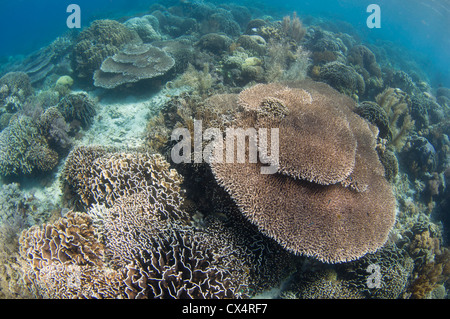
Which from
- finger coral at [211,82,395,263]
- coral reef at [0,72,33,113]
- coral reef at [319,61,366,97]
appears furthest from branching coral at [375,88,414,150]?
coral reef at [0,72,33,113]

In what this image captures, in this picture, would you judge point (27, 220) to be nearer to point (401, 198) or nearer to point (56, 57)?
point (401, 198)

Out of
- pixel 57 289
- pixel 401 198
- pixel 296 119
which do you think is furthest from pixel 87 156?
pixel 401 198

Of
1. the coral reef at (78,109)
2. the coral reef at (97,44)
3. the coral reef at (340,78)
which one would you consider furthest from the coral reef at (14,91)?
the coral reef at (340,78)

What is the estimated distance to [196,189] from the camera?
3994 millimetres

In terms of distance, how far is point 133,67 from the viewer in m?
7.77

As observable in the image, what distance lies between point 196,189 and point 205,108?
172 centimetres

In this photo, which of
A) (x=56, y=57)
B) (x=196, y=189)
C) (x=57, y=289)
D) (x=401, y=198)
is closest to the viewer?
(x=57, y=289)

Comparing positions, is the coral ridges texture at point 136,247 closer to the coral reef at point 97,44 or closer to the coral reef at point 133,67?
the coral reef at point 133,67

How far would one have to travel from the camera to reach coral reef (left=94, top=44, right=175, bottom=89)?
7.54 meters

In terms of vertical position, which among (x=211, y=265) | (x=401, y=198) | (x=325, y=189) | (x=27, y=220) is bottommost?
(x=27, y=220)

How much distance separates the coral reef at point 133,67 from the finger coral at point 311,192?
5.28 meters

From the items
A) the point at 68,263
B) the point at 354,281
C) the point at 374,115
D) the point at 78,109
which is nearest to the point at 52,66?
the point at 78,109

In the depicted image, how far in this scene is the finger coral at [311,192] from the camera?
309 cm

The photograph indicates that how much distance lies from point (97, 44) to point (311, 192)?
11.0 meters
